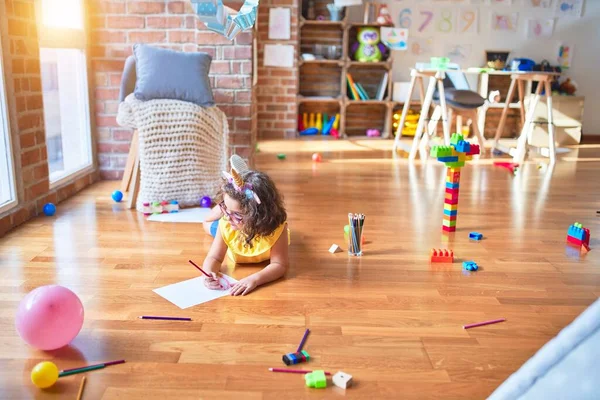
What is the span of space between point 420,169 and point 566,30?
10.0ft

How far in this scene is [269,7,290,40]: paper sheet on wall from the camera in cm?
572

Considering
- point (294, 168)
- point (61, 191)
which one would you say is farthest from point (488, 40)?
point (61, 191)

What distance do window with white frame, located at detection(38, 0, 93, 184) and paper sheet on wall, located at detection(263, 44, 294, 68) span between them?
2730 millimetres

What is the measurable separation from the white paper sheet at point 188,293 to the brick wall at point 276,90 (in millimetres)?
4198

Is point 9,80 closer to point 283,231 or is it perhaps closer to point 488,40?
point 283,231

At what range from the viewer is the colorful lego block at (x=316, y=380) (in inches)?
53.3

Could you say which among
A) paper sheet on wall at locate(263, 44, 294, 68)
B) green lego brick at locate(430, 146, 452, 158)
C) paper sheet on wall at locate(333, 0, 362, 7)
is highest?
paper sheet on wall at locate(333, 0, 362, 7)

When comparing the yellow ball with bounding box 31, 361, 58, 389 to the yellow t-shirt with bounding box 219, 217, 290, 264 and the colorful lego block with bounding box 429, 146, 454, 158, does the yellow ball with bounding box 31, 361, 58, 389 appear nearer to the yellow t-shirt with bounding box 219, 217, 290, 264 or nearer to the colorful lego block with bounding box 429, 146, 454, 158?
the yellow t-shirt with bounding box 219, 217, 290, 264

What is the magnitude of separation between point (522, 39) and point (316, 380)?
223 inches

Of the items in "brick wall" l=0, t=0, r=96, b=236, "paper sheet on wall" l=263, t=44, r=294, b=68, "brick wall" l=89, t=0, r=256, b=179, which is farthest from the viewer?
"paper sheet on wall" l=263, t=44, r=294, b=68

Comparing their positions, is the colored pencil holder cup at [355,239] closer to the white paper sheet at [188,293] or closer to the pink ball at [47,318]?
the white paper sheet at [188,293]

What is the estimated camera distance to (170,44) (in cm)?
339

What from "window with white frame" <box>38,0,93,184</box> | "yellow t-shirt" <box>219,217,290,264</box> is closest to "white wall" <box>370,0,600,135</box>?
"window with white frame" <box>38,0,93,184</box>

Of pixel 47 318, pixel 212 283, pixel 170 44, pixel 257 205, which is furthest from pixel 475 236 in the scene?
pixel 170 44
